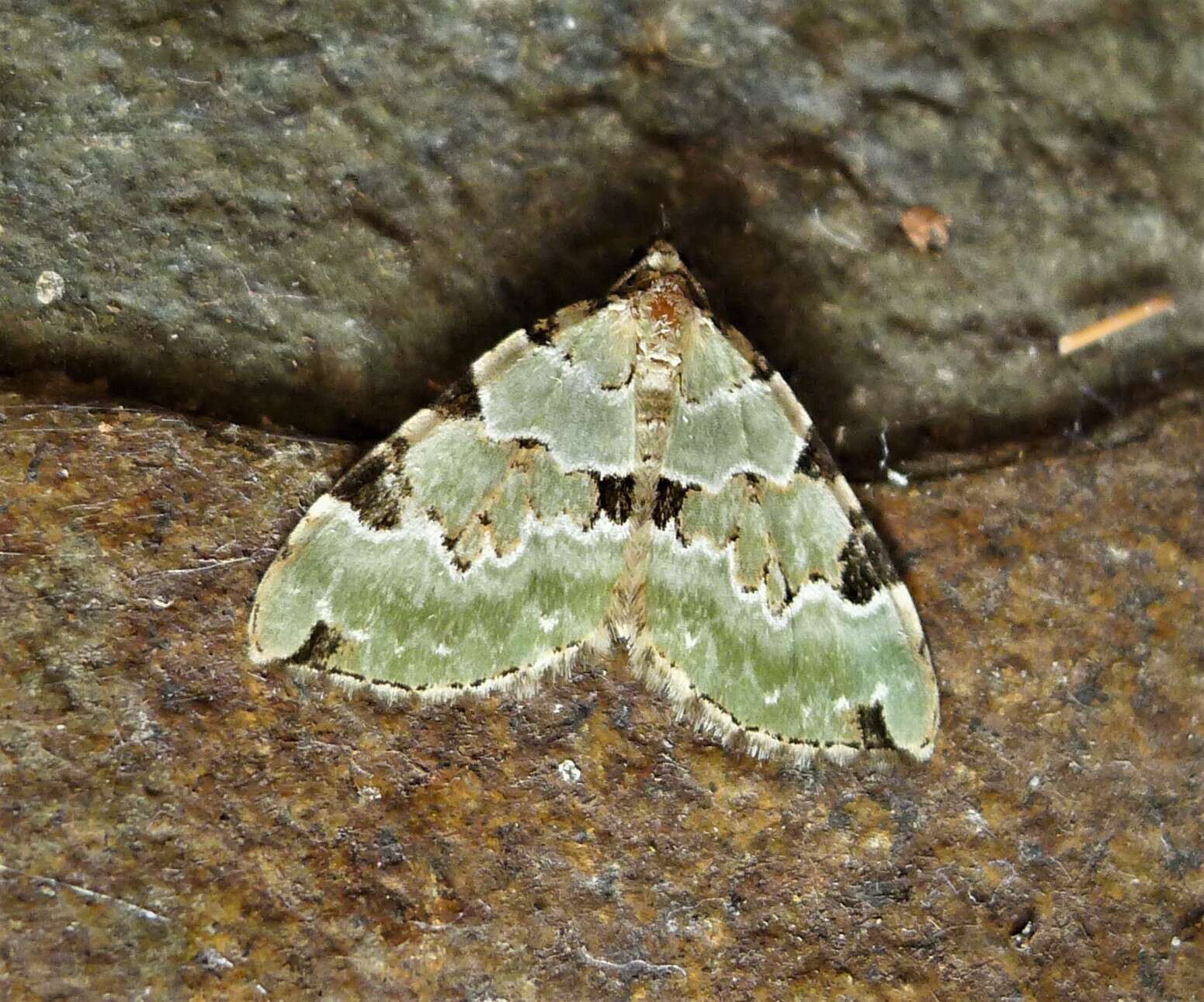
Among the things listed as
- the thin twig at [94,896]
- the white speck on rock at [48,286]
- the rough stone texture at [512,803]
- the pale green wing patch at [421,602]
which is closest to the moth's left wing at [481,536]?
the pale green wing patch at [421,602]

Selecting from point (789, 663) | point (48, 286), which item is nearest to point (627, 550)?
point (789, 663)

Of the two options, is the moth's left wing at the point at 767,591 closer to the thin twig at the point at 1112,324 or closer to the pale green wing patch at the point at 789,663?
the pale green wing patch at the point at 789,663

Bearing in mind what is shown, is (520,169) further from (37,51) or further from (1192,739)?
(1192,739)

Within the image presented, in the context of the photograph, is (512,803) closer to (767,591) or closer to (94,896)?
(767,591)

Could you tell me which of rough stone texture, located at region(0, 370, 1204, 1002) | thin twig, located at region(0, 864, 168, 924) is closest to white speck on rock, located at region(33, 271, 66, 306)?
rough stone texture, located at region(0, 370, 1204, 1002)

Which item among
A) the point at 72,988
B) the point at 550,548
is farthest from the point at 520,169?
the point at 72,988

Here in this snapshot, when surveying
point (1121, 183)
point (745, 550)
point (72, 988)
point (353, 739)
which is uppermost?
point (1121, 183)
